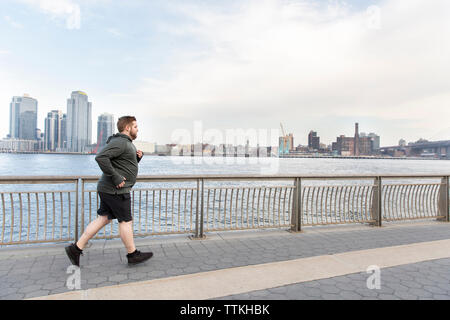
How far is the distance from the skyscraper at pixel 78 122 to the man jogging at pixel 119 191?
146m

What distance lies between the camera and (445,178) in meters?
8.36

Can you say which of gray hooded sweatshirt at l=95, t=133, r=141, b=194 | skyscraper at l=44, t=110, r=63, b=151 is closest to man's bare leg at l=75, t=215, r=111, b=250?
gray hooded sweatshirt at l=95, t=133, r=141, b=194

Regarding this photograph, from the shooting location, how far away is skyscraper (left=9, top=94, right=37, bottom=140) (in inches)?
6900

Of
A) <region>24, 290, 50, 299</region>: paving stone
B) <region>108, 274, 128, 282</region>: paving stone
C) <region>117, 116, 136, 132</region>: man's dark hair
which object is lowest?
<region>108, 274, 128, 282</region>: paving stone

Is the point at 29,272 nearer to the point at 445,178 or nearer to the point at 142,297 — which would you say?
the point at 142,297

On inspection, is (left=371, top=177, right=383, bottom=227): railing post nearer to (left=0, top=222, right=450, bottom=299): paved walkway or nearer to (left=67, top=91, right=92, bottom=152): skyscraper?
(left=0, top=222, right=450, bottom=299): paved walkway

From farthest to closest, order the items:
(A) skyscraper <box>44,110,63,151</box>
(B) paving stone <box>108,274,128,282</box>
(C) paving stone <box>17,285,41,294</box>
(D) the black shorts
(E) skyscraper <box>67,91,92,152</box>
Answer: (A) skyscraper <box>44,110,63,151</box>
(E) skyscraper <box>67,91,92,152</box>
(D) the black shorts
(B) paving stone <box>108,274,128,282</box>
(C) paving stone <box>17,285,41,294</box>

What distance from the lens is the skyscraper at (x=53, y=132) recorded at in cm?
17512

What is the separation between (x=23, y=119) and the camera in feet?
580

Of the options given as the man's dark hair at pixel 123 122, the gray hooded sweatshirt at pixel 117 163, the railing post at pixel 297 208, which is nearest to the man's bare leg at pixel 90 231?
the gray hooded sweatshirt at pixel 117 163

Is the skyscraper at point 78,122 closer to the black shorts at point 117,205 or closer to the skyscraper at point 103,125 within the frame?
the skyscraper at point 103,125

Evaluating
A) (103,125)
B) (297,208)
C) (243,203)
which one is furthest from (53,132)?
(297,208)

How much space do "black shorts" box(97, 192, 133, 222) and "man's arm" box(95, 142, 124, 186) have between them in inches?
9.6
